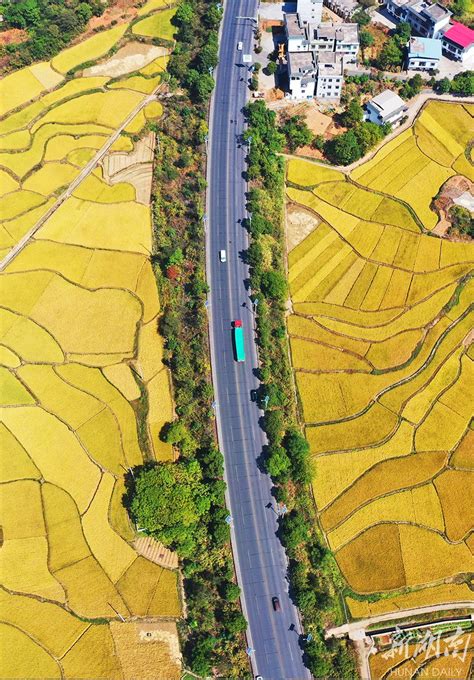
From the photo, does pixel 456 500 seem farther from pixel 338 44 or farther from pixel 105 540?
pixel 338 44

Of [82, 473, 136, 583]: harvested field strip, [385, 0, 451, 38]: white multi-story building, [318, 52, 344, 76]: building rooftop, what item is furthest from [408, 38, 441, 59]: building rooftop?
[82, 473, 136, 583]: harvested field strip

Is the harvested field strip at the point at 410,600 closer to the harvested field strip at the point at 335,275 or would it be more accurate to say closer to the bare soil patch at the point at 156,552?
the bare soil patch at the point at 156,552

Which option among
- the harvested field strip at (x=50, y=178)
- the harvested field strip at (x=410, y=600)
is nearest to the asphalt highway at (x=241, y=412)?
the harvested field strip at (x=410, y=600)

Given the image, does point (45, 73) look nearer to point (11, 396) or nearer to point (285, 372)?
point (11, 396)

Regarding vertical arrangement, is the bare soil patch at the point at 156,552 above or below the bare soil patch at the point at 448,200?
below

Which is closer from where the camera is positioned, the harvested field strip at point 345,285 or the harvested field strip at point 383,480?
the harvested field strip at point 383,480

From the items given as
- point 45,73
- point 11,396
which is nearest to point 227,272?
point 11,396

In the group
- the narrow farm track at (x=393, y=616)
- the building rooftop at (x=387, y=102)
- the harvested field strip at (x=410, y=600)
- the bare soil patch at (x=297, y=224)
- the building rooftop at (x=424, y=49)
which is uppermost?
the building rooftop at (x=424, y=49)

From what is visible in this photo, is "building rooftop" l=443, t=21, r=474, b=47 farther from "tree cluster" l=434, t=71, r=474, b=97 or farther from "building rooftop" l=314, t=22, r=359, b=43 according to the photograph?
"building rooftop" l=314, t=22, r=359, b=43
